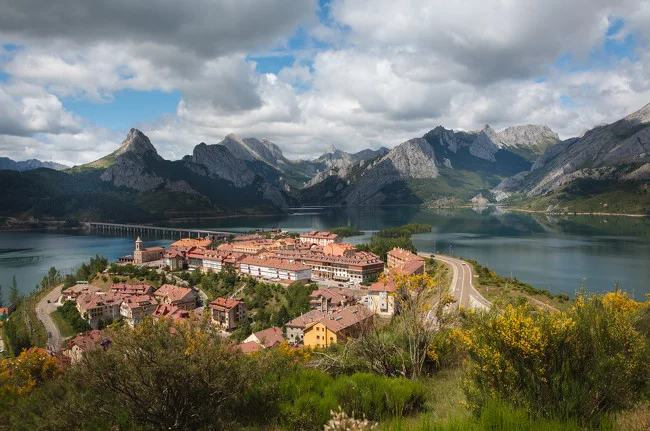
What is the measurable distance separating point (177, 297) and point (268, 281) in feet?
31.5

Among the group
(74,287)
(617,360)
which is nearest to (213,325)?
(617,360)

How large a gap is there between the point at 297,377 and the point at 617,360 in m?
3.63

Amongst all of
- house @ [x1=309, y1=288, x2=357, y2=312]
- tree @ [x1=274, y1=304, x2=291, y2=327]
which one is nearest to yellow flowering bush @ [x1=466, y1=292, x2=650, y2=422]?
tree @ [x1=274, y1=304, x2=291, y2=327]

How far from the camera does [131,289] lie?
131 feet

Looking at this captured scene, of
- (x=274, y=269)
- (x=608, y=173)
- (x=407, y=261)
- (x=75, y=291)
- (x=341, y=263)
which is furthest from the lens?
(x=608, y=173)

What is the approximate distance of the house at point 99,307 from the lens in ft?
109

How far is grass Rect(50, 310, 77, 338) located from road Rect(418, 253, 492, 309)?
95.5ft

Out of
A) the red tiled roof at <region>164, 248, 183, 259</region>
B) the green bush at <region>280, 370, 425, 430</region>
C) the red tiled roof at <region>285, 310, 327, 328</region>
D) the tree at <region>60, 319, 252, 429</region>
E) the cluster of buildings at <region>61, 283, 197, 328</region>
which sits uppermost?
the tree at <region>60, 319, 252, 429</region>

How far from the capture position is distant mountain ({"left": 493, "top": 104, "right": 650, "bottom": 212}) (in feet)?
422

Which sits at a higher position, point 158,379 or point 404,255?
point 158,379

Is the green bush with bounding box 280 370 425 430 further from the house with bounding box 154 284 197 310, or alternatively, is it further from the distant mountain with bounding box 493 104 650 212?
the distant mountain with bounding box 493 104 650 212

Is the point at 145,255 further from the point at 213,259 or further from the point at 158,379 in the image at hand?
the point at 158,379

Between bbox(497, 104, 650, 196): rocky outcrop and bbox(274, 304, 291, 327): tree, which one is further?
bbox(497, 104, 650, 196): rocky outcrop

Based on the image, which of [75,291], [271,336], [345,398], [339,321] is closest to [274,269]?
[75,291]
